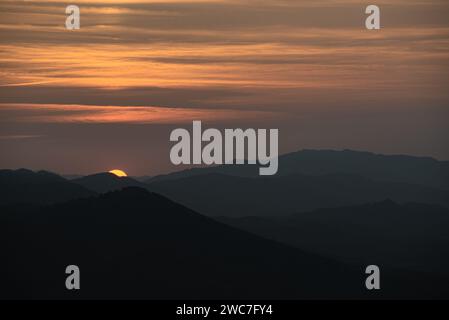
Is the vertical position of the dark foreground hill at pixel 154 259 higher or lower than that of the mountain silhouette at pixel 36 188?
lower

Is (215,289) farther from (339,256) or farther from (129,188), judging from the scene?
(339,256)

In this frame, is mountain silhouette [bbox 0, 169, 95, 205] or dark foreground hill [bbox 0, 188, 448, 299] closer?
dark foreground hill [bbox 0, 188, 448, 299]

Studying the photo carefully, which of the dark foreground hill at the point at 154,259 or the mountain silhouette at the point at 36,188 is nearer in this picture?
the dark foreground hill at the point at 154,259

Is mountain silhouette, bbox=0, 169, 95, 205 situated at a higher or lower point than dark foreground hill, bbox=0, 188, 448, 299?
higher
